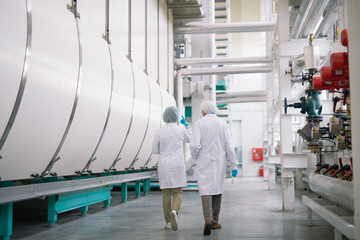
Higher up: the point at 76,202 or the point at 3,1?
the point at 3,1

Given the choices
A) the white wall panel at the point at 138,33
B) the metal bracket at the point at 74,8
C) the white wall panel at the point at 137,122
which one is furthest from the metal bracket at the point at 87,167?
the white wall panel at the point at 138,33

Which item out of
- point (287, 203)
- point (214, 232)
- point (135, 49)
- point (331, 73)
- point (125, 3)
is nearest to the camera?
point (331, 73)

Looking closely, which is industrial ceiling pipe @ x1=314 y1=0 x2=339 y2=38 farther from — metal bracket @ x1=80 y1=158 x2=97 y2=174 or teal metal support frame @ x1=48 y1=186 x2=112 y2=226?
teal metal support frame @ x1=48 y1=186 x2=112 y2=226

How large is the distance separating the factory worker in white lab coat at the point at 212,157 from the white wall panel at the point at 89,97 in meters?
1.05

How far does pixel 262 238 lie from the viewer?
360 cm

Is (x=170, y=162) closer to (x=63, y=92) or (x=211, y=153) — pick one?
(x=211, y=153)

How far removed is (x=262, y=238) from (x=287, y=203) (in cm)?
199

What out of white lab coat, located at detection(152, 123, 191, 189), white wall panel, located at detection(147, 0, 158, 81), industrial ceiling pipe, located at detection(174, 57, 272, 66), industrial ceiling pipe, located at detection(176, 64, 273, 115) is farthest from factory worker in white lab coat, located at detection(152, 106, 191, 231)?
industrial ceiling pipe, located at detection(174, 57, 272, 66)

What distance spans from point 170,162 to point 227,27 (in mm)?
6054

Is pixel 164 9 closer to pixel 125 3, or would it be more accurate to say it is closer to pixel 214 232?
pixel 125 3

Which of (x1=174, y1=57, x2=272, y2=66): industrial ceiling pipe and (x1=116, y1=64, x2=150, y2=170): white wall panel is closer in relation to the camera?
(x1=116, y1=64, x2=150, y2=170): white wall panel

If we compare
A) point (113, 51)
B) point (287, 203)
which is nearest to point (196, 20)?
point (113, 51)

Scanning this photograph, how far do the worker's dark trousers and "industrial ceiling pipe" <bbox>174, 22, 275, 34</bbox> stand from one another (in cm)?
619

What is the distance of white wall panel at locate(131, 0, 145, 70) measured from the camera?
21.2 feet
